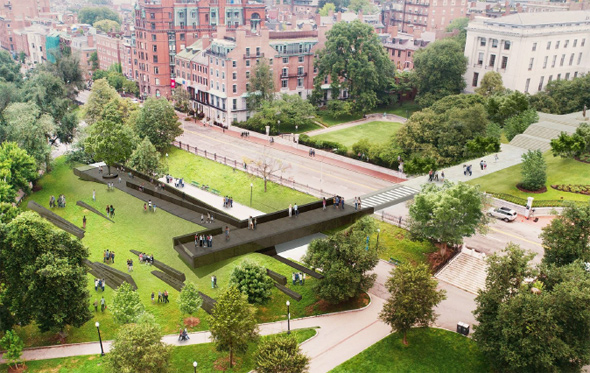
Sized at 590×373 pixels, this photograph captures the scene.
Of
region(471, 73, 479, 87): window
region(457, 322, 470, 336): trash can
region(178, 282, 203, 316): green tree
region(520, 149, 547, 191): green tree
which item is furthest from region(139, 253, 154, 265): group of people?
region(471, 73, 479, 87): window

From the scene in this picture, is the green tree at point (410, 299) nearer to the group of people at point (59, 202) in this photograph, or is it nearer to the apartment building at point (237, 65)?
the group of people at point (59, 202)

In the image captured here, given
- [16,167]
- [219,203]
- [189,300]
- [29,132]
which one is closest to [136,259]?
[189,300]

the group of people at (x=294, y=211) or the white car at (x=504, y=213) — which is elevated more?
the group of people at (x=294, y=211)

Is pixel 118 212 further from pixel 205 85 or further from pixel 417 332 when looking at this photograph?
pixel 205 85

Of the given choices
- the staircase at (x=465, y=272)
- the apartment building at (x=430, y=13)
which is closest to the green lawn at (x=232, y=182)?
the staircase at (x=465, y=272)

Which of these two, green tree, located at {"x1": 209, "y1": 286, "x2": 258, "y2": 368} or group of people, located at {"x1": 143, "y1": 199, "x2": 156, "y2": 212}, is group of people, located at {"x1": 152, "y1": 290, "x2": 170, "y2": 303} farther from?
group of people, located at {"x1": 143, "y1": 199, "x2": 156, "y2": 212}

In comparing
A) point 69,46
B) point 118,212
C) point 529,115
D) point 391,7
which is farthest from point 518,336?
point 391,7
